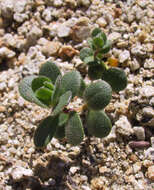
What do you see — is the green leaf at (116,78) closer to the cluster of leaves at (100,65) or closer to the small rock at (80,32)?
the cluster of leaves at (100,65)

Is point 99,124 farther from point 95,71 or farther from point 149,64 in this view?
point 149,64

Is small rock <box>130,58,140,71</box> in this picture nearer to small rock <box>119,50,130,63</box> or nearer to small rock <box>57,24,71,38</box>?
small rock <box>119,50,130,63</box>

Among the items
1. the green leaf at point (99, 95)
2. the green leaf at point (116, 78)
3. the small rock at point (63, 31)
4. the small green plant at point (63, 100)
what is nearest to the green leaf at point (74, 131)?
the small green plant at point (63, 100)

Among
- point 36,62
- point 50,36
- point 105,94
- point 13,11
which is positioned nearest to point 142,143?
point 105,94

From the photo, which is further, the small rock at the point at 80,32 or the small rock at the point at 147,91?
the small rock at the point at 80,32

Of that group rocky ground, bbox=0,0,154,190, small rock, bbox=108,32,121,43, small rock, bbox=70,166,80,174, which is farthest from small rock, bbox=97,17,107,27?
small rock, bbox=70,166,80,174

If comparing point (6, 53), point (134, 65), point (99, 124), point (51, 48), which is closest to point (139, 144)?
point (99, 124)

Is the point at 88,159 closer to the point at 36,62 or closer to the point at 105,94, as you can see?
the point at 105,94
